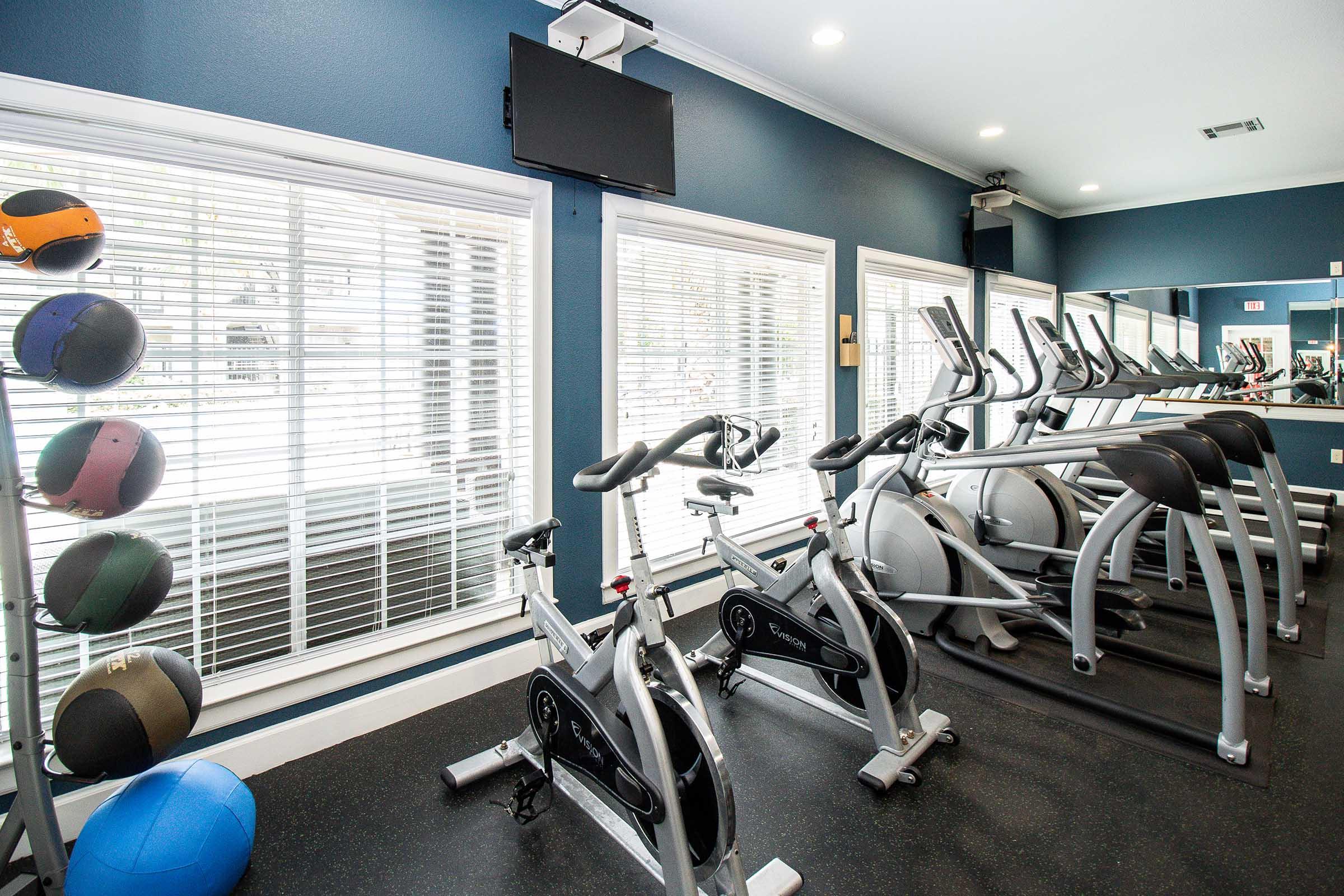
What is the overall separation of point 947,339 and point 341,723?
2936mm

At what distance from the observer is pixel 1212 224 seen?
19.9 feet

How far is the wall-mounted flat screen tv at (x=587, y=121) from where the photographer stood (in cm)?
259

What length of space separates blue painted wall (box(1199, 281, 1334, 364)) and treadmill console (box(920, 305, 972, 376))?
5.08 metres

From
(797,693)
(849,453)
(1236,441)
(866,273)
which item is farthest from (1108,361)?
(797,693)

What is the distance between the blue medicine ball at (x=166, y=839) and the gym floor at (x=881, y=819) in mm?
207

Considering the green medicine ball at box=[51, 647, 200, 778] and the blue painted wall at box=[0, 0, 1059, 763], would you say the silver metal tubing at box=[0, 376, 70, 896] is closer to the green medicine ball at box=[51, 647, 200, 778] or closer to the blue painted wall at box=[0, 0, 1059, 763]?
the green medicine ball at box=[51, 647, 200, 778]

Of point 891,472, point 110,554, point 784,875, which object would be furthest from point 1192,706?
point 110,554

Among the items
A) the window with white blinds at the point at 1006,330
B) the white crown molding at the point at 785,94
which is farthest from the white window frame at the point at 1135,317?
the white crown molding at the point at 785,94

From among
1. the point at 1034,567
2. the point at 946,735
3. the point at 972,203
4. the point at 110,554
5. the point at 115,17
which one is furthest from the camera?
the point at 972,203

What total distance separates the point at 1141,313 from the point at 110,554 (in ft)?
27.4

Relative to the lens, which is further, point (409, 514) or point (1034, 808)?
point (409, 514)

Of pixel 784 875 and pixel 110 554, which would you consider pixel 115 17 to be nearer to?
pixel 110 554

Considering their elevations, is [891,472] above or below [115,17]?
below

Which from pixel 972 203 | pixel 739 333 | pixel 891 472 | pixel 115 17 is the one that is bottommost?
pixel 891 472
